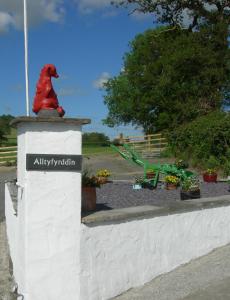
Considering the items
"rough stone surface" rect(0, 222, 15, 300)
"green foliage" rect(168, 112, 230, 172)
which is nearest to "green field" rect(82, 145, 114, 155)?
"green foliage" rect(168, 112, 230, 172)

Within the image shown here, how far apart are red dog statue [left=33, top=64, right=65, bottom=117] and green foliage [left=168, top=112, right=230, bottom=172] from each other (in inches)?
630

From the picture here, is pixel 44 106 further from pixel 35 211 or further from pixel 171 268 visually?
pixel 171 268

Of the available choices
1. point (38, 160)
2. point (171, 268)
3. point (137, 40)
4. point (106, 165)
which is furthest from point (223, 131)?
point (137, 40)

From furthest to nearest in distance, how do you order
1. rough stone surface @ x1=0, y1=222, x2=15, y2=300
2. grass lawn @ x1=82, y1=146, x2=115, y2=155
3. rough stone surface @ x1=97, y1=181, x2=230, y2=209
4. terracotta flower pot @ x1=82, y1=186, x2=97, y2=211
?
1. grass lawn @ x1=82, y1=146, x2=115, y2=155
2. rough stone surface @ x1=97, y1=181, x2=230, y2=209
3. terracotta flower pot @ x1=82, y1=186, x2=97, y2=211
4. rough stone surface @ x1=0, y1=222, x2=15, y2=300

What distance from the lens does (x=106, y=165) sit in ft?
94.6

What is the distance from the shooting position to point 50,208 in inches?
212

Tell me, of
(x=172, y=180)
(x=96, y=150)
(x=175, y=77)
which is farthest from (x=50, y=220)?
(x=96, y=150)

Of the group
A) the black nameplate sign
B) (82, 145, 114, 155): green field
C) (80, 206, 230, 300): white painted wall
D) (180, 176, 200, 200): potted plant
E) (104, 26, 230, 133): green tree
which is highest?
(104, 26, 230, 133): green tree

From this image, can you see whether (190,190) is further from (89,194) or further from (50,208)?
(50,208)

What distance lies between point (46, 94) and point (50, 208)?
1.39m

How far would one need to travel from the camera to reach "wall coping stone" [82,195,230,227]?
5719mm

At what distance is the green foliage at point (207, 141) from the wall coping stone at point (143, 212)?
13.9m

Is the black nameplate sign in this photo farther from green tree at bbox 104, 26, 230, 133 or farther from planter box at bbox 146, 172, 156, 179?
green tree at bbox 104, 26, 230, 133

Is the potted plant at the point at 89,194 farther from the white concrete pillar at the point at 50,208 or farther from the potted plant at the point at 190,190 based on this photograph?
the potted plant at the point at 190,190
